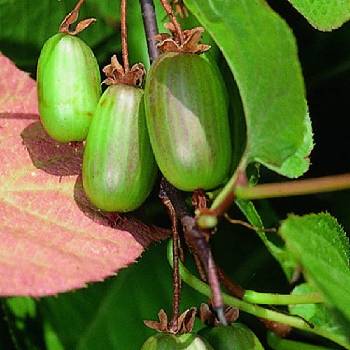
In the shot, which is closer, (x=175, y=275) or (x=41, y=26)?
(x=175, y=275)

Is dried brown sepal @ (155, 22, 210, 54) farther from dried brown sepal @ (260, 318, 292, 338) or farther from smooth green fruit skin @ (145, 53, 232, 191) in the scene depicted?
dried brown sepal @ (260, 318, 292, 338)

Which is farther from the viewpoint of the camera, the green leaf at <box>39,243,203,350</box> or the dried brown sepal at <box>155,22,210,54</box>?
the green leaf at <box>39,243,203,350</box>

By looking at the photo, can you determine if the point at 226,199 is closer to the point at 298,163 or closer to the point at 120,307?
the point at 298,163

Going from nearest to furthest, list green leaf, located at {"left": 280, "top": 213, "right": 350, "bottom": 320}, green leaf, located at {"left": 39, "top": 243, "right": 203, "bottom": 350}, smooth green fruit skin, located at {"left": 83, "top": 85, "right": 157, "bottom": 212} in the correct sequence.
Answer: green leaf, located at {"left": 280, "top": 213, "right": 350, "bottom": 320}
smooth green fruit skin, located at {"left": 83, "top": 85, "right": 157, "bottom": 212}
green leaf, located at {"left": 39, "top": 243, "right": 203, "bottom": 350}

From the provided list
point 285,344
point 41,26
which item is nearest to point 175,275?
point 285,344

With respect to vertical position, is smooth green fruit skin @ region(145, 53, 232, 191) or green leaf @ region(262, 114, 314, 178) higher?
smooth green fruit skin @ region(145, 53, 232, 191)

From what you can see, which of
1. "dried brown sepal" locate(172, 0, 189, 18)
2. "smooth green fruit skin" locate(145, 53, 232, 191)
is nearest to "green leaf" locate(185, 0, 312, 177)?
"smooth green fruit skin" locate(145, 53, 232, 191)

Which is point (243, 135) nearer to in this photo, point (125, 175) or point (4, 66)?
point (125, 175)
